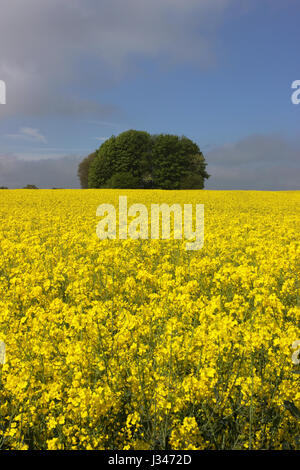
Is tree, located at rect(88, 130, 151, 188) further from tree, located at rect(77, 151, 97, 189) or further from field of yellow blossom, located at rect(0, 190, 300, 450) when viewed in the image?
field of yellow blossom, located at rect(0, 190, 300, 450)

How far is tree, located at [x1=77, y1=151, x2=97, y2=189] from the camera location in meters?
72.6

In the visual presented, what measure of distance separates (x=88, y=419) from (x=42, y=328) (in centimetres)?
155

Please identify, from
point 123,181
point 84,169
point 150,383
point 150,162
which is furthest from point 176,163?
point 150,383

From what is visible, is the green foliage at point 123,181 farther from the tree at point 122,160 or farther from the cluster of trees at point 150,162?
the tree at point 122,160

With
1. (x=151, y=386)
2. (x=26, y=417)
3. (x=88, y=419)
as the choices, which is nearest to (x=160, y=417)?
(x=151, y=386)

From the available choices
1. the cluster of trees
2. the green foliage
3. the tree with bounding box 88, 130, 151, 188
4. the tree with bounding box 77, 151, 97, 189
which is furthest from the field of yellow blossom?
the tree with bounding box 77, 151, 97, 189

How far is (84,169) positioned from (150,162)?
62.6 ft

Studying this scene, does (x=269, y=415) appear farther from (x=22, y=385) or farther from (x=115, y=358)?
(x=22, y=385)

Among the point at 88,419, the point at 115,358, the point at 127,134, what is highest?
the point at 127,134

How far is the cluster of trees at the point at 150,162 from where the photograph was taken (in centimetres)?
5884

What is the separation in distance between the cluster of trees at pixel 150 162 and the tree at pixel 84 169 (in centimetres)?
1031

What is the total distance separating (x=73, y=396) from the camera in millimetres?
3008

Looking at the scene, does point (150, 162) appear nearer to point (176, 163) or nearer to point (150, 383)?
point (176, 163)

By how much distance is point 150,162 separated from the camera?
6156cm
